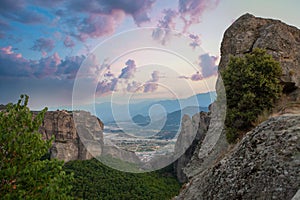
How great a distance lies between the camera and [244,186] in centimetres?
734

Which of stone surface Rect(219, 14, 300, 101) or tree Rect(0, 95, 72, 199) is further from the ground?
stone surface Rect(219, 14, 300, 101)

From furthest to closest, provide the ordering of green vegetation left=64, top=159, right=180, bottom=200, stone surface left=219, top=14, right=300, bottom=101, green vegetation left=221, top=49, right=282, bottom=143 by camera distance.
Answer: green vegetation left=64, top=159, right=180, bottom=200 → stone surface left=219, top=14, right=300, bottom=101 → green vegetation left=221, top=49, right=282, bottom=143

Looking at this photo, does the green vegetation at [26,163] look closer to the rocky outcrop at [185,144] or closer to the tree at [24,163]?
the tree at [24,163]

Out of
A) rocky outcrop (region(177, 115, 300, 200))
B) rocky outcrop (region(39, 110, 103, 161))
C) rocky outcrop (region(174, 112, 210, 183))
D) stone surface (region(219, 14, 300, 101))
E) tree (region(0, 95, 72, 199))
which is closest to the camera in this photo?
rocky outcrop (region(177, 115, 300, 200))

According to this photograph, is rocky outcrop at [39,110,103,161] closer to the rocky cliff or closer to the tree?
the tree

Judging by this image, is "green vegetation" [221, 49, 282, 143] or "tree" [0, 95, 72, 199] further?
"green vegetation" [221, 49, 282, 143]

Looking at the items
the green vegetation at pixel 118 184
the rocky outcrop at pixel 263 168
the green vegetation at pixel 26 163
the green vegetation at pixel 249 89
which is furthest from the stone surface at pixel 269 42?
the green vegetation at pixel 118 184

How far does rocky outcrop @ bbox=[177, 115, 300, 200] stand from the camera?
6527 mm

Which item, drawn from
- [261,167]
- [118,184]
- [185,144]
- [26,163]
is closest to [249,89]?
[261,167]

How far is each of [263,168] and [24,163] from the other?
8373 mm

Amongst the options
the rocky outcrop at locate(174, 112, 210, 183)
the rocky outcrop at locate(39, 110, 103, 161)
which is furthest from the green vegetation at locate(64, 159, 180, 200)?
the rocky outcrop at locate(39, 110, 103, 161)

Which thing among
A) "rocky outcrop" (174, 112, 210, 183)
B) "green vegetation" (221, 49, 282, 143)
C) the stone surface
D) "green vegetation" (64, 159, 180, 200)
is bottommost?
"green vegetation" (64, 159, 180, 200)

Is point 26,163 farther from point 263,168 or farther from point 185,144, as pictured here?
point 185,144

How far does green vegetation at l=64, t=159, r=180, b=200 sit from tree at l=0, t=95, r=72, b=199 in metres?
52.7
